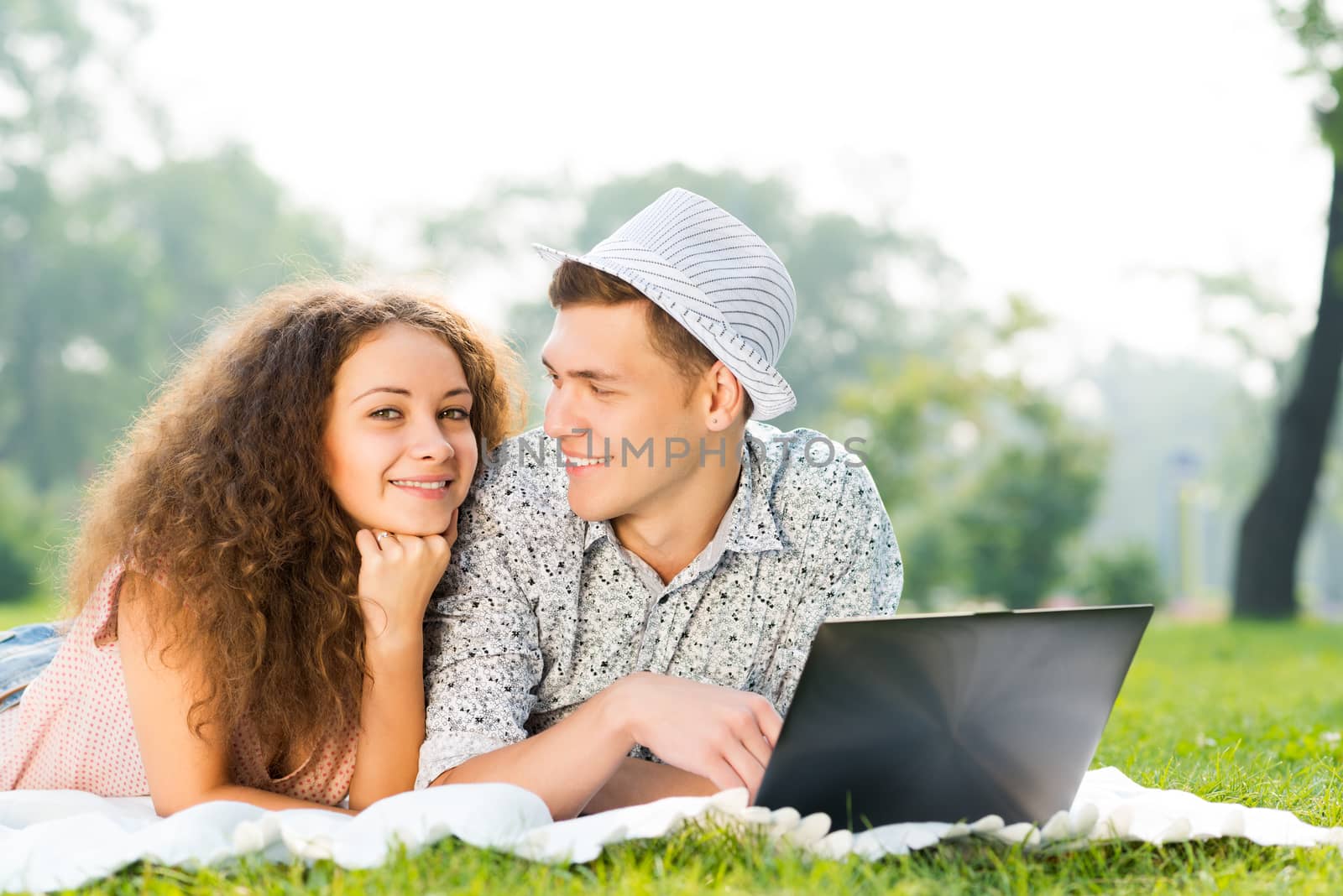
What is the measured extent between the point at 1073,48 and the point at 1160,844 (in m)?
28.4

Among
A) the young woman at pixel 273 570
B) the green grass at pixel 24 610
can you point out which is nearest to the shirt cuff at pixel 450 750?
the young woman at pixel 273 570

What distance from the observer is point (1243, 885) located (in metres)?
1.93

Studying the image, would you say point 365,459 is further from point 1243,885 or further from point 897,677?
point 1243,885

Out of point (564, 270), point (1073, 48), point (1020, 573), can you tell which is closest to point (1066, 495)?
point (1020, 573)

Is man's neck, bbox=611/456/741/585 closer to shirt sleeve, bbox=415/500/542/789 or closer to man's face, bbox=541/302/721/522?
man's face, bbox=541/302/721/522

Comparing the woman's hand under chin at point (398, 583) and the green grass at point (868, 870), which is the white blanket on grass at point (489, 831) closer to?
the green grass at point (868, 870)

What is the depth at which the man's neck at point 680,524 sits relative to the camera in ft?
10.2

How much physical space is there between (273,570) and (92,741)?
28.1 inches

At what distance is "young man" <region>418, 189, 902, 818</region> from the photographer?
2875 mm

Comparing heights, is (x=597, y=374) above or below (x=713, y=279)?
below

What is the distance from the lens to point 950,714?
6.77 feet

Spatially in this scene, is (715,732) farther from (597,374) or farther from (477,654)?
(597,374)

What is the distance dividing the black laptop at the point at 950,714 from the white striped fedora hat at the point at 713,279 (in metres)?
1.08

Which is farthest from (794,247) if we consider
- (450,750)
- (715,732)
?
(715,732)
